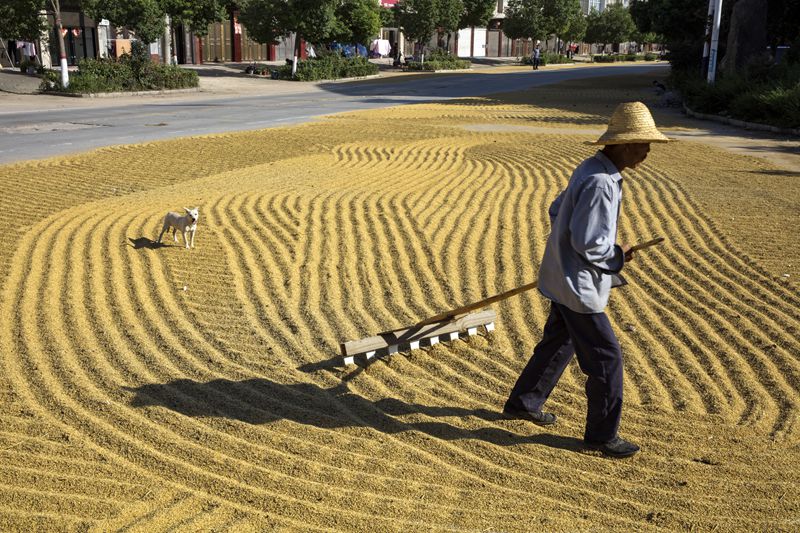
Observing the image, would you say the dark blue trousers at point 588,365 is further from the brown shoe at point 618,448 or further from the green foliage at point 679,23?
the green foliage at point 679,23

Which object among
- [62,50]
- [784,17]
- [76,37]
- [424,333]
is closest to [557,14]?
[784,17]

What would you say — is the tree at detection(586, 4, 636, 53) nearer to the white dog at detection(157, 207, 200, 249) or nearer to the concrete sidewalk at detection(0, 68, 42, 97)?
the concrete sidewalk at detection(0, 68, 42, 97)

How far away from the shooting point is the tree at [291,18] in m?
41.8

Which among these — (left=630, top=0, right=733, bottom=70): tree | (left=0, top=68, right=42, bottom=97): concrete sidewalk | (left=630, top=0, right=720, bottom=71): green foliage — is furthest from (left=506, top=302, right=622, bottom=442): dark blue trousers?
(left=630, top=0, right=720, bottom=71): green foliage

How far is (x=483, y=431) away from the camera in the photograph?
4871 mm

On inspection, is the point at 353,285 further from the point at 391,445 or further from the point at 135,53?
the point at 135,53

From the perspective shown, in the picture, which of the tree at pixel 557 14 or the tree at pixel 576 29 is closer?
the tree at pixel 557 14

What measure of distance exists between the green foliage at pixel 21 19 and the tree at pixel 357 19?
1629 centimetres

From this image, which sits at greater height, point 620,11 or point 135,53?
point 620,11

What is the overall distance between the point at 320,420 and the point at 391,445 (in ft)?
1.68

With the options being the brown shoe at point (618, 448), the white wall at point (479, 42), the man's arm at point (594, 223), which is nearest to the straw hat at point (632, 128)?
the man's arm at point (594, 223)

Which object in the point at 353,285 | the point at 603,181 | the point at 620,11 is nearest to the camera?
the point at 603,181

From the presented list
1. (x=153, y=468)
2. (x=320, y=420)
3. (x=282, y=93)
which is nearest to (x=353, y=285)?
(x=320, y=420)

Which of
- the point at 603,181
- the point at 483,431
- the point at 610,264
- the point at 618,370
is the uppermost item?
the point at 603,181
